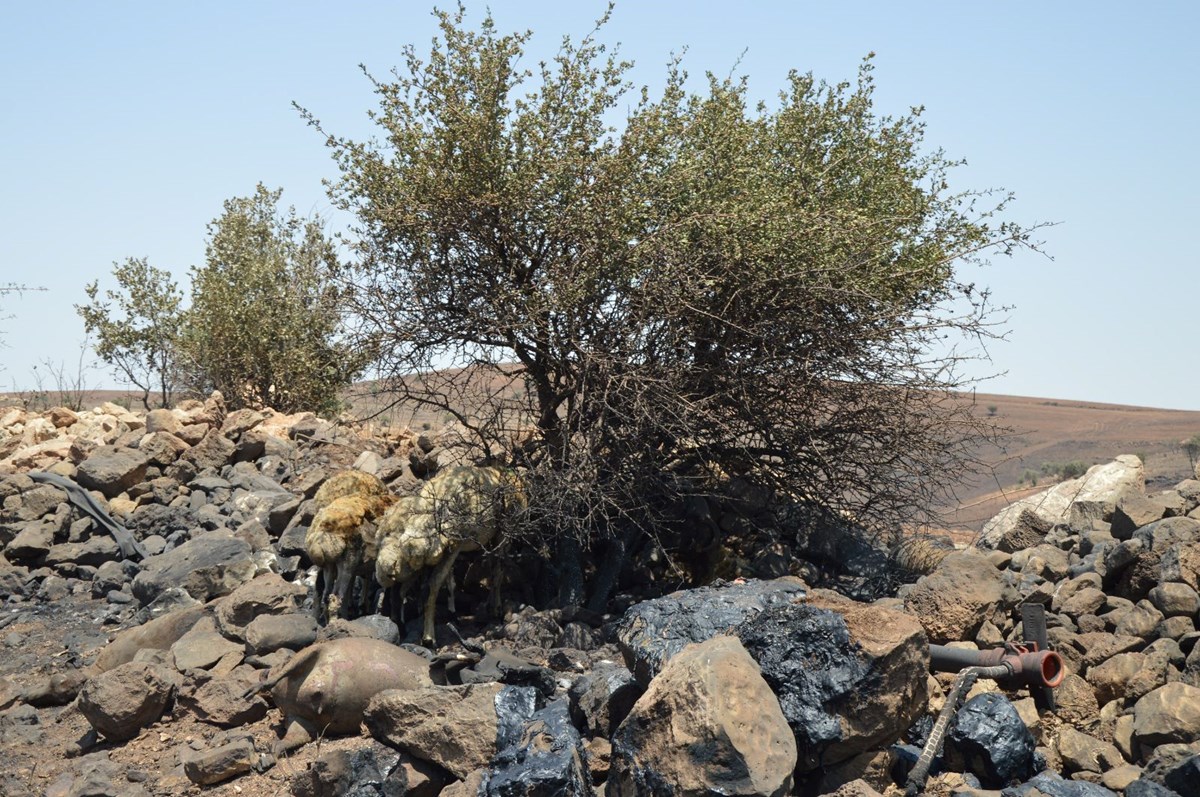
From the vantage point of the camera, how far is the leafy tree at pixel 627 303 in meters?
10.7

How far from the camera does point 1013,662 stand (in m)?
8.12

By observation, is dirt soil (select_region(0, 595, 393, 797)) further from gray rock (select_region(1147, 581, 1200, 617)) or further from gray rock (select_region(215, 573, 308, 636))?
gray rock (select_region(1147, 581, 1200, 617))

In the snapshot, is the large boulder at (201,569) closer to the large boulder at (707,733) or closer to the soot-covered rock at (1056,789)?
the large boulder at (707,733)

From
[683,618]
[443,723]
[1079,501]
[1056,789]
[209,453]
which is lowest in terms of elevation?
[1056,789]

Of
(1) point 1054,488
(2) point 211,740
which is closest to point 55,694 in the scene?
(2) point 211,740

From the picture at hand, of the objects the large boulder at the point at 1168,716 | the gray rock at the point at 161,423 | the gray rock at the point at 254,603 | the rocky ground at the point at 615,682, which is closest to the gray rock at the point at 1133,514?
the rocky ground at the point at 615,682

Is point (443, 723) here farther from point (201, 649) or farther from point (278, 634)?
point (201, 649)

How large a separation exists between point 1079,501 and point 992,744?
574 centimetres

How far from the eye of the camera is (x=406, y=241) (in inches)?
443

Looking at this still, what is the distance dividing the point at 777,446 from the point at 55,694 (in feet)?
22.0

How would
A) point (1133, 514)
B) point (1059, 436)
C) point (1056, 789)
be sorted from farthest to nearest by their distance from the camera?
point (1059, 436), point (1133, 514), point (1056, 789)

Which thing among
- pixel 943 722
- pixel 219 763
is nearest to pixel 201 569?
pixel 219 763

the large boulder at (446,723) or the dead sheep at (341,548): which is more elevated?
the dead sheep at (341,548)

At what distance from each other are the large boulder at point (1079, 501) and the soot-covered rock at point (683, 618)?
190 inches
